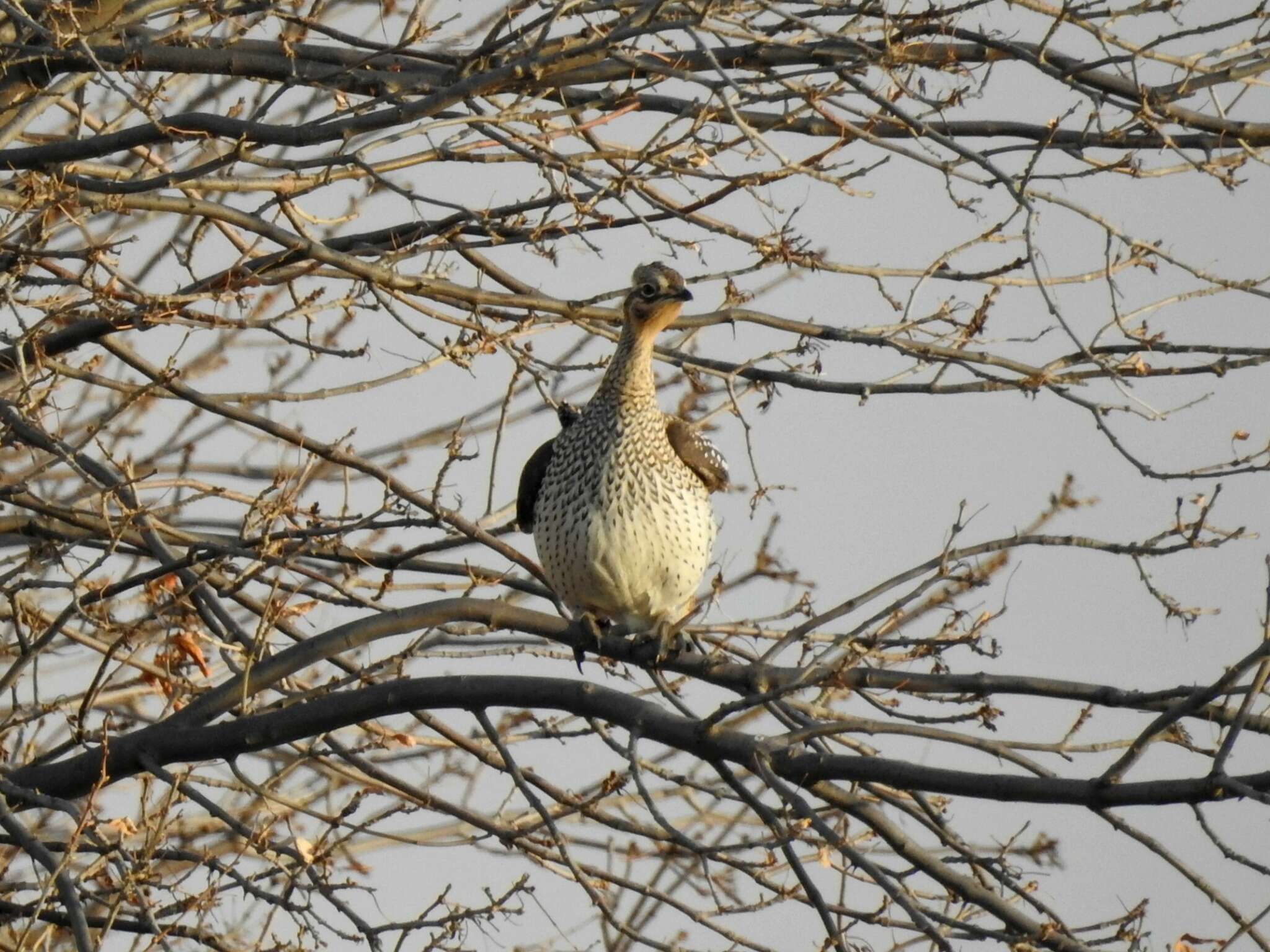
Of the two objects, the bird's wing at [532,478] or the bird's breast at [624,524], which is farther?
the bird's wing at [532,478]

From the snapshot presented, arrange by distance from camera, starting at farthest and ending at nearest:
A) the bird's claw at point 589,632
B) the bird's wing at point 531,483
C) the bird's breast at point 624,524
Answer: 1. the bird's wing at point 531,483
2. the bird's breast at point 624,524
3. the bird's claw at point 589,632

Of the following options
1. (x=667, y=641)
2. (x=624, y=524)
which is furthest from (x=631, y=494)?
(x=667, y=641)

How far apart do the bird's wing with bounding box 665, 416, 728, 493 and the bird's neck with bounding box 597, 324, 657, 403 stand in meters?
0.12

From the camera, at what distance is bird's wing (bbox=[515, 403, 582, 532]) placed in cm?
678

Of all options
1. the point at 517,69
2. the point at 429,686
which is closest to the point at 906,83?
the point at 517,69

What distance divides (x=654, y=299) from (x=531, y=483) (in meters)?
0.77

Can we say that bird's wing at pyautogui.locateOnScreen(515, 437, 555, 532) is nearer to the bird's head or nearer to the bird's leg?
the bird's head

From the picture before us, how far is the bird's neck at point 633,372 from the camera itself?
264 inches

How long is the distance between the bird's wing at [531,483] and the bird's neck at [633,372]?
0.28m

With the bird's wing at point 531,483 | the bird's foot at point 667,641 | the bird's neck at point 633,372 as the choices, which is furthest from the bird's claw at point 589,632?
the bird's neck at point 633,372

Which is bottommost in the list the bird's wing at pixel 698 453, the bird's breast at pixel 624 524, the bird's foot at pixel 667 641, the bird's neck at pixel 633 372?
the bird's foot at pixel 667 641

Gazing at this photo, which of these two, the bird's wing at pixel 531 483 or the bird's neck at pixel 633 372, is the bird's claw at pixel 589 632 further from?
the bird's neck at pixel 633 372

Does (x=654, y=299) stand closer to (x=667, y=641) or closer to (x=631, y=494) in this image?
(x=631, y=494)

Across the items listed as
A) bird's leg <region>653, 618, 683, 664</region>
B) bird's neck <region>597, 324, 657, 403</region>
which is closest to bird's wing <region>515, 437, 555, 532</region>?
bird's neck <region>597, 324, 657, 403</region>
